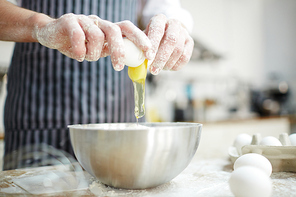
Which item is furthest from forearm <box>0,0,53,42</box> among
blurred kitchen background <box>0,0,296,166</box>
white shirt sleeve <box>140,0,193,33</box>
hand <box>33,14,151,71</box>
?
blurred kitchen background <box>0,0,296,166</box>

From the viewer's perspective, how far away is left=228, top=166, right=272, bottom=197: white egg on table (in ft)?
1.29

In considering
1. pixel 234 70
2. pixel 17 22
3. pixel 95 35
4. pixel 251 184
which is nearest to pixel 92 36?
pixel 95 35

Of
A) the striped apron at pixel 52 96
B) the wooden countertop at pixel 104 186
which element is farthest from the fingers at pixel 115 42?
the striped apron at pixel 52 96

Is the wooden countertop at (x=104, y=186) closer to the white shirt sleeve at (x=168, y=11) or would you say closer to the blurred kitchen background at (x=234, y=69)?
the white shirt sleeve at (x=168, y=11)

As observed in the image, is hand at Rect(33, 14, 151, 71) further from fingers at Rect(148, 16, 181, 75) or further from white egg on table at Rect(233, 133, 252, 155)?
white egg on table at Rect(233, 133, 252, 155)

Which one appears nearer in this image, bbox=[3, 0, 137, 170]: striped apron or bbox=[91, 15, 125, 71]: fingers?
bbox=[91, 15, 125, 71]: fingers

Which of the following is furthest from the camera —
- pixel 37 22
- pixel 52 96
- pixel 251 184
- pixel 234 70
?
pixel 234 70

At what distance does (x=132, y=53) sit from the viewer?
0.53m

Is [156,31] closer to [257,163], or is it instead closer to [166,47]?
[166,47]

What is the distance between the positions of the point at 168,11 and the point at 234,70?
282 centimetres

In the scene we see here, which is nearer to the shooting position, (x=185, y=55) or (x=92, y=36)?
(x=92, y=36)

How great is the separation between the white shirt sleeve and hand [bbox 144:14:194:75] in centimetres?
24

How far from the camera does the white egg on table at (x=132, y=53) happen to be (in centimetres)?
52

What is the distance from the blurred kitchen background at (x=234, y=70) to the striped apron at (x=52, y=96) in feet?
5.51
